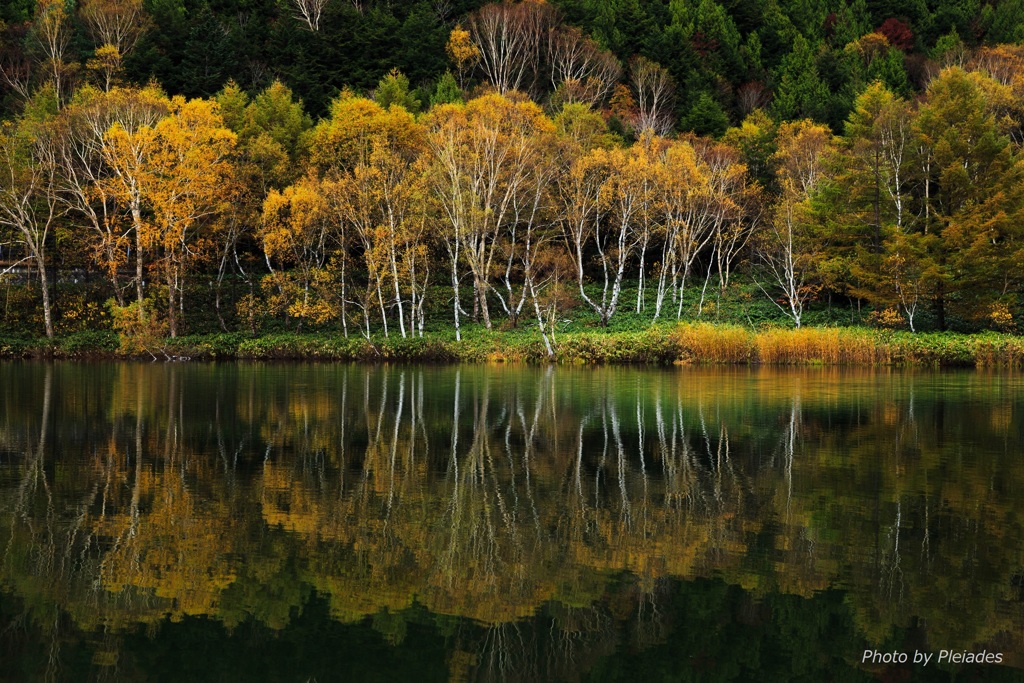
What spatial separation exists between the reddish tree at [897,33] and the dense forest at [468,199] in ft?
78.8

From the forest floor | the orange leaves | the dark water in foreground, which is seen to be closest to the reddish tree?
the forest floor

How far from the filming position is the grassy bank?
39.1 metres

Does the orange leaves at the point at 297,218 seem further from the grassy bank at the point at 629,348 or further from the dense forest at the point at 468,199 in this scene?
the grassy bank at the point at 629,348

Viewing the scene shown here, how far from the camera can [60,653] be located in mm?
6277

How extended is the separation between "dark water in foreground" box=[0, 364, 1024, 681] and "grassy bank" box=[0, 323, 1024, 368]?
20494 mm

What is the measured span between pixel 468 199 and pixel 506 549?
130 feet

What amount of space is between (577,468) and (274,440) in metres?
5.74

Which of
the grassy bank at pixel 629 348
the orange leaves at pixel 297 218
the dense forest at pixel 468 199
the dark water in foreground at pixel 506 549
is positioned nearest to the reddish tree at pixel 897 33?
the dense forest at pixel 468 199

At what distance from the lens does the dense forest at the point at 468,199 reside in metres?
46.3

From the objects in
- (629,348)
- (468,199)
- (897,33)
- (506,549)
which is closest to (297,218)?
(468,199)

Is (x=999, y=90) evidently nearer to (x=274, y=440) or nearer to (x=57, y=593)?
(x=274, y=440)

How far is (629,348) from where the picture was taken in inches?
1614

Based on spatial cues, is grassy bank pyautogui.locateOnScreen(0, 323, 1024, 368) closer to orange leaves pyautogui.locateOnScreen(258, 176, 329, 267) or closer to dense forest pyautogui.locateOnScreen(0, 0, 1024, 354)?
dense forest pyautogui.locateOnScreen(0, 0, 1024, 354)

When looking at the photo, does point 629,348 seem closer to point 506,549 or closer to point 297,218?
point 297,218
